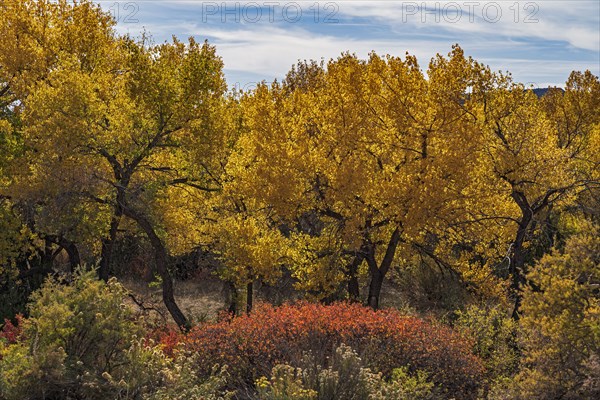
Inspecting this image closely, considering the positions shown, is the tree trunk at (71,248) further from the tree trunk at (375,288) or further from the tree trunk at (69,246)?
the tree trunk at (375,288)

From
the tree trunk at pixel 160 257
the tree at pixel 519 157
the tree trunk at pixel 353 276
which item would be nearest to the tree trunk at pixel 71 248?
the tree trunk at pixel 160 257

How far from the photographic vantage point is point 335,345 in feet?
36.8

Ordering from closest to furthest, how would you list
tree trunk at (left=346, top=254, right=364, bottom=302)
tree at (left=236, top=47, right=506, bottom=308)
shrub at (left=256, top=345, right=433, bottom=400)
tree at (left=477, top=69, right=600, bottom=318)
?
1. shrub at (left=256, top=345, right=433, bottom=400)
2. tree at (left=236, top=47, right=506, bottom=308)
3. tree at (left=477, top=69, right=600, bottom=318)
4. tree trunk at (left=346, top=254, right=364, bottom=302)

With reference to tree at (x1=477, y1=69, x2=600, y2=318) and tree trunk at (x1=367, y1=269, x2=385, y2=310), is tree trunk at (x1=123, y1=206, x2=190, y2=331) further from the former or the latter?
tree at (x1=477, y1=69, x2=600, y2=318)

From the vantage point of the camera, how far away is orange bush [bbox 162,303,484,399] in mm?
11164

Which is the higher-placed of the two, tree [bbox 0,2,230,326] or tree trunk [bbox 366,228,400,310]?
tree [bbox 0,2,230,326]

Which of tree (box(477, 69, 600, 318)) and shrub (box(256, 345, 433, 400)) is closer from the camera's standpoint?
Answer: shrub (box(256, 345, 433, 400))

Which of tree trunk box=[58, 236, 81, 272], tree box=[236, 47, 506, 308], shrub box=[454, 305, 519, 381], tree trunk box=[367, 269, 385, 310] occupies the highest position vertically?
tree box=[236, 47, 506, 308]

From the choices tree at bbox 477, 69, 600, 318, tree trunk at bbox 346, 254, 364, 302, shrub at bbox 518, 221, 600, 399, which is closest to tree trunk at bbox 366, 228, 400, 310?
tree trunk at bbox 346, 254, 364, 302

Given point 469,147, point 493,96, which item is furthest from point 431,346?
point 493,96

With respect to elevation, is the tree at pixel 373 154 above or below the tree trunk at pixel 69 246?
above

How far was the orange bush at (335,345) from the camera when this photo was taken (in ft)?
36.6

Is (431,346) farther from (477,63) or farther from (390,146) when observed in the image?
(477,63)

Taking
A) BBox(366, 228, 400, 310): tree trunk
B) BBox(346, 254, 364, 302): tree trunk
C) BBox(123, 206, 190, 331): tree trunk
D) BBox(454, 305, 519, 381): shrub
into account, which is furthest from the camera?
BBox(346, 254, 364, 302): tree trunk
